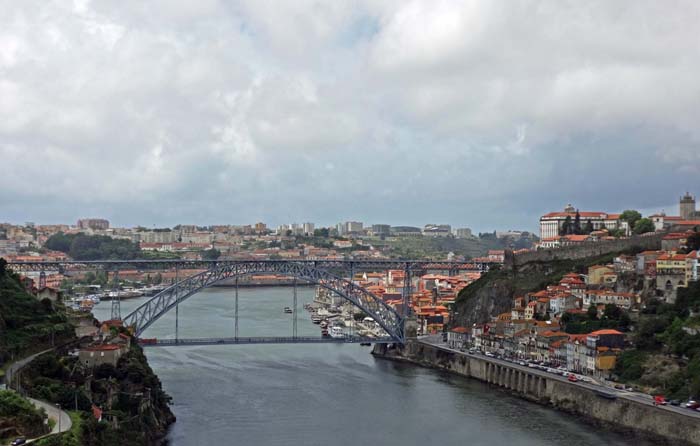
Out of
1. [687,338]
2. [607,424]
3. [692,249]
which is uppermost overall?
[692,249]

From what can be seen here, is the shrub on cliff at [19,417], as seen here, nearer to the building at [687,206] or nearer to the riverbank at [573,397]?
the riverbank at [573,397]

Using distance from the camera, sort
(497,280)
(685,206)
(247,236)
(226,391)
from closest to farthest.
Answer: (226,391), (497,280), (685,206), (247,236)

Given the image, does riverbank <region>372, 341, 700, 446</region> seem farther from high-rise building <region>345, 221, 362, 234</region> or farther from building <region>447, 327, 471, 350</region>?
high-rise building <region>345, 221, 362, 234</region>

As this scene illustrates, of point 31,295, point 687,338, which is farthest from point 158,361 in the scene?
point 687,338

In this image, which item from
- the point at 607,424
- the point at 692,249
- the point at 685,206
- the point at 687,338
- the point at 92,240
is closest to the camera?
the point at 607,424

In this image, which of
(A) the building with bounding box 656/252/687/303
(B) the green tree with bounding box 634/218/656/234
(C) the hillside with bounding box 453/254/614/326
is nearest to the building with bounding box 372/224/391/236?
(B) the green tree with bounding box 634/218/656/234

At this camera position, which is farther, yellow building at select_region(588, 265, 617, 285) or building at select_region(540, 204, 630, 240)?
building at select_region(540, 204, 630, 240)

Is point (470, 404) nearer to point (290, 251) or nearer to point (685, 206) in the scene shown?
point (685, 206)
